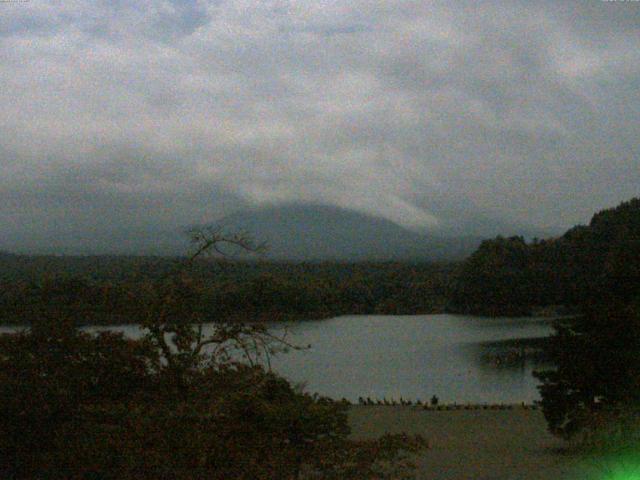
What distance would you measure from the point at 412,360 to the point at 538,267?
76.1ft

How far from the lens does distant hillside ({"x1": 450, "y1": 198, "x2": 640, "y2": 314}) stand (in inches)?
2250

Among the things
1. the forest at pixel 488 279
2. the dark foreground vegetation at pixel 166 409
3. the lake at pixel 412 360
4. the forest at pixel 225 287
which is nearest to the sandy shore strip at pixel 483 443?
A: the lake at pixel 412 360

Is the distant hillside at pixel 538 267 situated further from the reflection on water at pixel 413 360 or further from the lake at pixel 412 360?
the reflection on water at pixel 413 360

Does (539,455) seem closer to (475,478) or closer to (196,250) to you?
(475,478)

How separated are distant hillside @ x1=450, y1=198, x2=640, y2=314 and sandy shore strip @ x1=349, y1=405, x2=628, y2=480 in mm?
35142

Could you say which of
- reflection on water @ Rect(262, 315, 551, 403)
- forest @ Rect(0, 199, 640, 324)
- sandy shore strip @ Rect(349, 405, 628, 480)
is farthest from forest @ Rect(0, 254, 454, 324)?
sandy shore strip @ Rect(349, 405, 628, 480)

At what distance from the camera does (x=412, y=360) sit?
38.5m

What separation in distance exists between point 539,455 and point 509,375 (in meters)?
19.5

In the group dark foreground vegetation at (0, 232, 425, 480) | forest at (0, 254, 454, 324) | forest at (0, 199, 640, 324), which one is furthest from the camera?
forest at (0, 199, 640, 324)

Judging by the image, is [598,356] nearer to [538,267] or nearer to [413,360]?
[413,360]

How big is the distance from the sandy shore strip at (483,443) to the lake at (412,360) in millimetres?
2678

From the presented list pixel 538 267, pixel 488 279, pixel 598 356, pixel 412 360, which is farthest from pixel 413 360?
pixel 598 356

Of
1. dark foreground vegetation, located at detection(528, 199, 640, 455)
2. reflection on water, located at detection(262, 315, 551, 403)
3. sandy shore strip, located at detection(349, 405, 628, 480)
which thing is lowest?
reflection on water, located at detection(262, 315, 551, 403)

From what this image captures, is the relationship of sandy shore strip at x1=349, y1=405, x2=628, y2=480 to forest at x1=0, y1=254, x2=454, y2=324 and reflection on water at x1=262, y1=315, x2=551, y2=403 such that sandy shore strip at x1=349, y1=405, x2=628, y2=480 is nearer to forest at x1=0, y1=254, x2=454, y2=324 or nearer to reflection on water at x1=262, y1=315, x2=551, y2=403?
reflection on water at x1=262, y1=315, x2=551, y2=403
